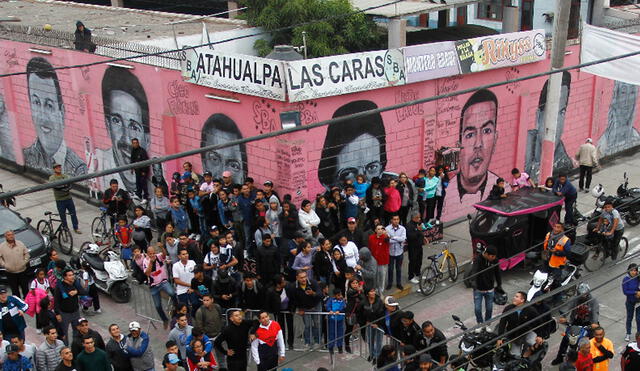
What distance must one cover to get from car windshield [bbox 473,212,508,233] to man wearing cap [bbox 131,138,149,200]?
7.98 meters

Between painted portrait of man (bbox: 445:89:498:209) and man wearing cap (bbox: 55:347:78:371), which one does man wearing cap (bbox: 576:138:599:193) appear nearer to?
painted portrait of man (bbox: 445:89:498:209)

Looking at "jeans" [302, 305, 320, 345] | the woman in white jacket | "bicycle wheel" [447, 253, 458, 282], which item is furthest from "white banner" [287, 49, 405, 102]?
"jeans" [302, 305, 320, 345]

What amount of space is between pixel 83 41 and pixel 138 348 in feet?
37.6

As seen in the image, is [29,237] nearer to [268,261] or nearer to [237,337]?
[268,261]

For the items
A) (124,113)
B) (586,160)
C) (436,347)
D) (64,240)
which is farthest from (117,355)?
(586,160)

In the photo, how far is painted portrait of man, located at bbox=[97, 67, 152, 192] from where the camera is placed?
19.8 metres

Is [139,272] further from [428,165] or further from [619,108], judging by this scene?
[619,108]

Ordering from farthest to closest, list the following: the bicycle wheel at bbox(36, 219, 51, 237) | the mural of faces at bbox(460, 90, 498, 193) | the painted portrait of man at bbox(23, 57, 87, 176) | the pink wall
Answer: the painted portrait of man at bbox(23, 57, 87, 176), the mural of faces at bbox(460, 90, 498, 193), the bicycle wheel at bbox(36, 219, 51, 237), the pink wall

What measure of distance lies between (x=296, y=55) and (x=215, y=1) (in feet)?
62.8

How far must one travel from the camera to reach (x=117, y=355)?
457 inches

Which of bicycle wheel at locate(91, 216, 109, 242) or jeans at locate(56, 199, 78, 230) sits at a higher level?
jeans at locate(56, 199, 78, 230)

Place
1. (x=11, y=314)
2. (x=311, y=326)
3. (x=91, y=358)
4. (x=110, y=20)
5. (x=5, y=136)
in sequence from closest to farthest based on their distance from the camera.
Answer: (x=91, y=358) < (x=11, y=314) < (x=311, y=326) < (x=5, y=136) < (x=110, y=20)

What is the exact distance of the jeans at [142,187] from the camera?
65.5ft

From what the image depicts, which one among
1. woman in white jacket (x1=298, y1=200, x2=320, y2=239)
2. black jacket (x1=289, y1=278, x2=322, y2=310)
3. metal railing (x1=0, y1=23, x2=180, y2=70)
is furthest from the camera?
metal railing (x1=0, y1=23, x2=180, y2=70)
